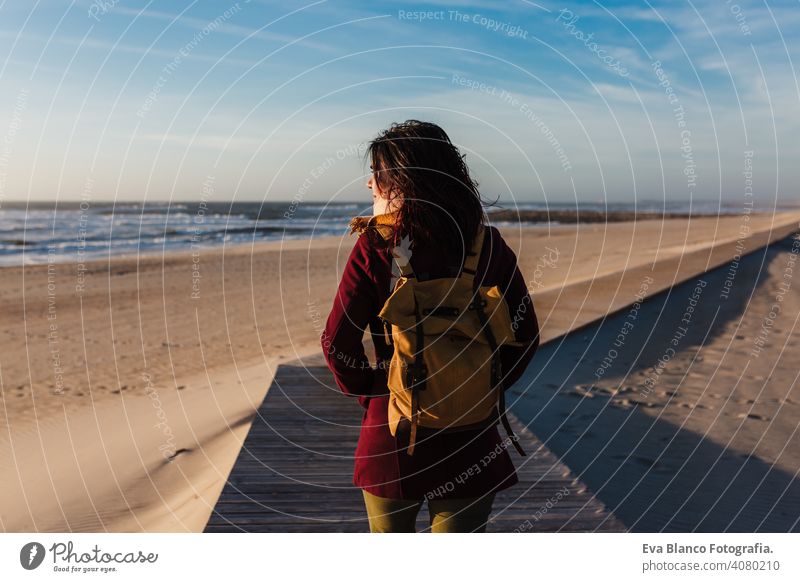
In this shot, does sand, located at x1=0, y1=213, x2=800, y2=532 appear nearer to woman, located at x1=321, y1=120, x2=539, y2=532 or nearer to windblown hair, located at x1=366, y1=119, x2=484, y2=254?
woman, located at x1=321, y1=120, x2=539, y2=532

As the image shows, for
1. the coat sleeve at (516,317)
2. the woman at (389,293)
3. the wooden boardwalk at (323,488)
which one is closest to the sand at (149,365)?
the wooden boardwalk at (323,488)

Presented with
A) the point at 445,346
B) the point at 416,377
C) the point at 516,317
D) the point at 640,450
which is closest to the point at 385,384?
the point at 416,377

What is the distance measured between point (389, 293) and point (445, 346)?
249 millimetres

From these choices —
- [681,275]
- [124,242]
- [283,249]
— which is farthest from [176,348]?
[124,242]

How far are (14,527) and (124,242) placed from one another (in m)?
27.6

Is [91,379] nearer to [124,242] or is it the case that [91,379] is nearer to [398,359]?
Result: [398,359]

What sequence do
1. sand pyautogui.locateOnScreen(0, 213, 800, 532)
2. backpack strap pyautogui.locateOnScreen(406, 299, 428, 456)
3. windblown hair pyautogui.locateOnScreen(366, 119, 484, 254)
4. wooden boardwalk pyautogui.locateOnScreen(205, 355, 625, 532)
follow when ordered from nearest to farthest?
windblown hair pyautogui.locateOnScreen(366, 119, 484, 254) < backpack strap pyautogui.locateOnScreen(406, 299, 428, 456) < wooden boardwalk pyautogui.locateOnScreen(205, 355, 625, 532) < sand pyautogui.locateOnScreen(0, 213, 800, 532)

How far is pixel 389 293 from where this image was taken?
2270mm

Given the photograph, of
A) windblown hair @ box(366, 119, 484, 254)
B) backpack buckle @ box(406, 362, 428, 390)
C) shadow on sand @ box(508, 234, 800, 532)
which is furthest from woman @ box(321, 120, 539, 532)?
shadow on sand @ box(508, 234, 800, 532)

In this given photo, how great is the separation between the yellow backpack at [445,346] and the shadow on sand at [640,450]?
9.07ft

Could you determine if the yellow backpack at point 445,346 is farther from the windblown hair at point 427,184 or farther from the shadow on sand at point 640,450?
the shadow on sand at point 640,450

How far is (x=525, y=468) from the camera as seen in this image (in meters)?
5.08

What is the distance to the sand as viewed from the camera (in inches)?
242

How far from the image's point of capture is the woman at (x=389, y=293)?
219cm
